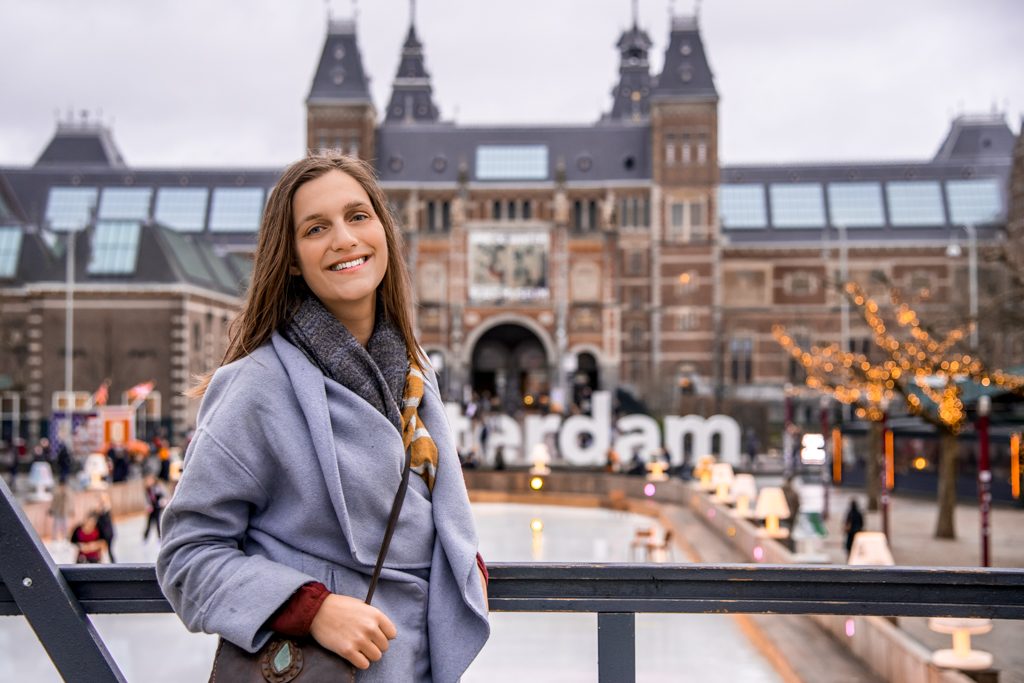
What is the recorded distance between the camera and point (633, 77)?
248ft

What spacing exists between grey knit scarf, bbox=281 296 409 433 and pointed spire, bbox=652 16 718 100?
49.2 m

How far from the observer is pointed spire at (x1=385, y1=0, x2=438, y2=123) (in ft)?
223

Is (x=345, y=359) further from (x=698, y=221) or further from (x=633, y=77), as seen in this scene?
(x=633, y=77)

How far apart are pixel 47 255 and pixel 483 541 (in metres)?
24.6

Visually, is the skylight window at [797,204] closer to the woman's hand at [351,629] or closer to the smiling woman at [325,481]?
the smiling woman at [325,481]

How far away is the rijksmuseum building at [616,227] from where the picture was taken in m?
47.4

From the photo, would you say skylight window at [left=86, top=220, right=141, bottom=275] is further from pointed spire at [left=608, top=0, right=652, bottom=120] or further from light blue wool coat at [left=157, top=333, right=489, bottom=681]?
pointed spire at [left=608, top=0, right=652, bottom=120]

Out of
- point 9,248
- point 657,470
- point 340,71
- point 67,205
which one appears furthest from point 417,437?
point 67,205

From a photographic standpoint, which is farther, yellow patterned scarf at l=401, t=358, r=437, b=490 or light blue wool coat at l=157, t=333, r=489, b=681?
yellow patterned scarf at l=401, t=358, r=437, b=490

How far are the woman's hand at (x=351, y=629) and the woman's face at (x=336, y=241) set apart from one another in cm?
54

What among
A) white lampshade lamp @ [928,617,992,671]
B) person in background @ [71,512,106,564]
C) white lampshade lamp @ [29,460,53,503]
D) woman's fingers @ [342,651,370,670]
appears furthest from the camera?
white lampshade lamp @ [29,460,53,503]

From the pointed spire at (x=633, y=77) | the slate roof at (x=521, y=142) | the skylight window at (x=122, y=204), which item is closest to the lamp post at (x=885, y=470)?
the slate roof at (x=521, y=142)

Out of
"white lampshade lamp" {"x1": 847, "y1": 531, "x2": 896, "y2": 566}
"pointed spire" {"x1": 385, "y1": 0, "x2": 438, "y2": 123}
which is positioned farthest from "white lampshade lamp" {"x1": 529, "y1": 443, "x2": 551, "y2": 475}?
"pointed spire" {"x1": 385, "y1": 0, "x2": 438, "y2": 123}

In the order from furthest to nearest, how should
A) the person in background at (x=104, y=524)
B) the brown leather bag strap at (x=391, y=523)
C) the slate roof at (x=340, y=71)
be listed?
the slate roof at (x=340, y=71), the person in background at (x=104, y=524), the brown leather bag strap at (x=391, y=523)
